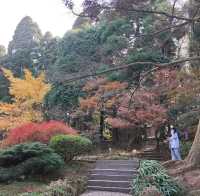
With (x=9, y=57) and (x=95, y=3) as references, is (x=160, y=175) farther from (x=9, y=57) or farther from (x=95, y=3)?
(x=9, y=57)

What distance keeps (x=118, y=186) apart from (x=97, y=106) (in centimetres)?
928

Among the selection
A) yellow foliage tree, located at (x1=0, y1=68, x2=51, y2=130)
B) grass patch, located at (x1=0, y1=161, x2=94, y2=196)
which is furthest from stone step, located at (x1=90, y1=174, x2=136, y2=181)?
yellow foliage tree, located at (x1=0, y1=68, x2=51, y2=130)

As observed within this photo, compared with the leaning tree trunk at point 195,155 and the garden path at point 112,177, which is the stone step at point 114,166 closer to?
the garden path at point 112,177

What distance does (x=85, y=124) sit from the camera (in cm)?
2377

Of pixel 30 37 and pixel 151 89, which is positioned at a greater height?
pixel 30 37

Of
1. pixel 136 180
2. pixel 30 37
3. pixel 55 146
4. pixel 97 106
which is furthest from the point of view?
pixel 30 37

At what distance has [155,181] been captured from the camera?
10.9 metres

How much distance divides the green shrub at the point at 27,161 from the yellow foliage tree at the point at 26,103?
1143 cm

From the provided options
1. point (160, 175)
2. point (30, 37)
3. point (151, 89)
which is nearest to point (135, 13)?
point (160, 175)

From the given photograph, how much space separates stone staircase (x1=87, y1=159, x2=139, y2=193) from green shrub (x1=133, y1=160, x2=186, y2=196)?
0.50 metres

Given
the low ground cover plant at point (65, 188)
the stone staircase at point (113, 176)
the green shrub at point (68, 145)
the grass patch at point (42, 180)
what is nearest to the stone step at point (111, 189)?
the stone staircase at point (113, 176)

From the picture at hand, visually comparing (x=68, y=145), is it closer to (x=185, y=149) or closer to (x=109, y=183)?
(x=109, y=183)

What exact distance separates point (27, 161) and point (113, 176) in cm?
287

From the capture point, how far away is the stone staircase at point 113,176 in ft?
39.4
